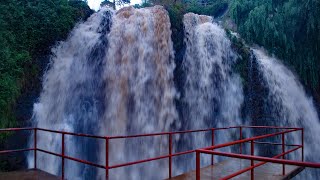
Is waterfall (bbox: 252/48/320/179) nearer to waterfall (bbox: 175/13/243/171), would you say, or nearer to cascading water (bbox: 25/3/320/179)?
cascading water (bbox: 25/3/320/179)

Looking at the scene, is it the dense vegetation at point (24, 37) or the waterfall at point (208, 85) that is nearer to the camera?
the dense vegetation at point (24, 37)

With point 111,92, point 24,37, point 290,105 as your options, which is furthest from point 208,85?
point 24,37

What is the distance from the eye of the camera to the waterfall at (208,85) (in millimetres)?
Result: 14273

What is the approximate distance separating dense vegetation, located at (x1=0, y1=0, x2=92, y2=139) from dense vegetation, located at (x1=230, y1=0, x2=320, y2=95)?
867 cm

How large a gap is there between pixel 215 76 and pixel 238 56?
197 cm

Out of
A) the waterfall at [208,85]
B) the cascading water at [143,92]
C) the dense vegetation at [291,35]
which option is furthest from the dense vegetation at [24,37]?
the dense vegetation at [291,35]

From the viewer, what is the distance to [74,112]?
12312mm

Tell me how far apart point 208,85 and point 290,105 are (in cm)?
397

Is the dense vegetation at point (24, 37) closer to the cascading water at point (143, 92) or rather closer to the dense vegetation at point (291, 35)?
the cascading water at point (143, 92)

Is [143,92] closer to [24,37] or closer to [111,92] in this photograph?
[111,92]

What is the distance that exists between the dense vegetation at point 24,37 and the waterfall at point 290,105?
927 cm

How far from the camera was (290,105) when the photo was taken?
15086mm

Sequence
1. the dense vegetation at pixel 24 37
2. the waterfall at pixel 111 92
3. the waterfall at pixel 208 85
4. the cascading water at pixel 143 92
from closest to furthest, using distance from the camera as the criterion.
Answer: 1. the dense vegetation at pixel 24 37
2. the waterfall at pixel 111 92
3. the cascading water at pixel 143 92
4. the waterfall at pixel 208 85

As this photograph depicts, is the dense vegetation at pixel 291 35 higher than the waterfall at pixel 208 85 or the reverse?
higher
